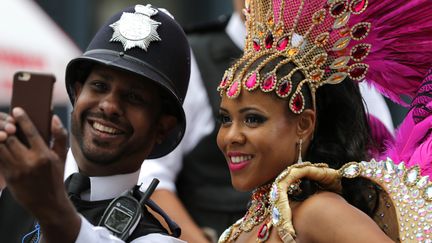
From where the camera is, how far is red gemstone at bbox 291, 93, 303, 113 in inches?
165

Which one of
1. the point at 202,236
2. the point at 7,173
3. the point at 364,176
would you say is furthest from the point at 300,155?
the point at 202,236

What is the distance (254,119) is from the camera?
4195mm

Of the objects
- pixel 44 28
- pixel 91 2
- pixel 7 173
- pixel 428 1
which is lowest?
pixel 91 2

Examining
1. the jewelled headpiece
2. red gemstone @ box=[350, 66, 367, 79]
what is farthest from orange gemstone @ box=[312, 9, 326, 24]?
red gemstone @ box=[350, 66, 367, 79]

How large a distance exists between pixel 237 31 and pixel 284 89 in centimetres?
221

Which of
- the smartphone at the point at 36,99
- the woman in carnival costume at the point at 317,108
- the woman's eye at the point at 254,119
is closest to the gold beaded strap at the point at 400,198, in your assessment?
the woman in carnival costume at the point at 317,108

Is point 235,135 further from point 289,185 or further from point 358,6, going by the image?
point 358,6

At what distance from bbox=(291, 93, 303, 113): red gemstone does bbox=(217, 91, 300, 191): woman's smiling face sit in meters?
0.02

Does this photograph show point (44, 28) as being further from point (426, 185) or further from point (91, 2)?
point (426, 185)

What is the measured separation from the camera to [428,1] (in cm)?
421

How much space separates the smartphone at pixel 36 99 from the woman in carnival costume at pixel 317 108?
3.30 ft

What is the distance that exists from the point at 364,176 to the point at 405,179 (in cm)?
16

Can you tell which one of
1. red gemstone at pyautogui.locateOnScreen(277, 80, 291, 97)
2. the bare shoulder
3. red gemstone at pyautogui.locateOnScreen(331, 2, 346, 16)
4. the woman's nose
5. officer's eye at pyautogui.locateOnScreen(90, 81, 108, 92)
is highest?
red gemstone at pyautogui.locateOnScreen(331, 2, 346, 16)

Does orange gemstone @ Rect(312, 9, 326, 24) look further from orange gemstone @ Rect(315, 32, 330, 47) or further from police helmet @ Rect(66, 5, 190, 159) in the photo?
police helmet @ Rect(66, 5, 190, 159)
